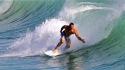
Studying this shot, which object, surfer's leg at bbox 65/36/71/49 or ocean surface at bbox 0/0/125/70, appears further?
surfer's leg at bbox 65/36/71/49

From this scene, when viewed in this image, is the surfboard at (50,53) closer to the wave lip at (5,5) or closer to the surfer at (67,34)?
the surfer at (67,34)

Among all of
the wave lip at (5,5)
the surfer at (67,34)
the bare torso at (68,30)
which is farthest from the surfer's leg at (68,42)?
the wave lip at (5,5)

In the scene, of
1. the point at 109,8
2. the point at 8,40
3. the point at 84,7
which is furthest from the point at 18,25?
the point at 109,8

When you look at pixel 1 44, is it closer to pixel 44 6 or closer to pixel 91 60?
pixel 91 60

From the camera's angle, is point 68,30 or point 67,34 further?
point 67,34

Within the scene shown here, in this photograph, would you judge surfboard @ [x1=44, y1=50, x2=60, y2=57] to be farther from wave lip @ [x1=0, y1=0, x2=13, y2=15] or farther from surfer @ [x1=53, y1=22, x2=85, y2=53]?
wave lip @ [x1=0, y1=0, x2=13, y2=15]

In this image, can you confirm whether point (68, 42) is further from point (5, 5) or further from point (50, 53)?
point (5, 5)

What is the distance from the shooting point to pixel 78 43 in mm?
9594

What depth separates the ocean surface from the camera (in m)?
7.47

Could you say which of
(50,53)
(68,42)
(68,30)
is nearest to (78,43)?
(68,42)

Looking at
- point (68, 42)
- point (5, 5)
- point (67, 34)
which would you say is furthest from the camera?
point (5, 5)

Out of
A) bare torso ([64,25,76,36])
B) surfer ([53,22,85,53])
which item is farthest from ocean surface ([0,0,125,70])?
bare torso ([64,25,76,36])

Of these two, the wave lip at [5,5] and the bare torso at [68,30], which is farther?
the wave lip at [5,5]

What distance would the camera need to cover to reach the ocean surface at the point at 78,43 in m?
7.47
